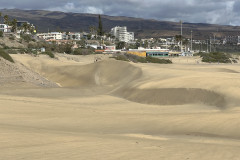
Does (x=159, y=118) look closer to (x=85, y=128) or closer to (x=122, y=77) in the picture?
(x=85, y=128)

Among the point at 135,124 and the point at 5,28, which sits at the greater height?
the point at 5,28

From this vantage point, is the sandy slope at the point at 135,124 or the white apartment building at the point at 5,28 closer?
the sandy slope at the point at 135,124

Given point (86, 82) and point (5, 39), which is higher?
point (5, 39)

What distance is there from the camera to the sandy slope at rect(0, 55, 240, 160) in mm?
7473

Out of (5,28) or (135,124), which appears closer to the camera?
(135,124)

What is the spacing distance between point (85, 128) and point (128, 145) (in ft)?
12.7

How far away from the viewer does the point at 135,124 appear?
12812 mm

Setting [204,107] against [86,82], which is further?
[86,82]

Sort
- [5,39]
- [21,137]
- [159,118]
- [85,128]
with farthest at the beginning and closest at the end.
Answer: [5,39]
[159,118]
[85,128]
[21,137]

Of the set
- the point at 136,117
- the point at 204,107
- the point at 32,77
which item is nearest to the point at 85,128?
the point at 136,117

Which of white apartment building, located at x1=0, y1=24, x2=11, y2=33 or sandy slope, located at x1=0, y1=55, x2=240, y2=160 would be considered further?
white apartment building, located at x1=0, y1=24, x2=11, y2=33

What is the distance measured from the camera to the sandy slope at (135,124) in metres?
7.47

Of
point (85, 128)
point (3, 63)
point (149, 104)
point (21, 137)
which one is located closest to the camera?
point (21, 137)

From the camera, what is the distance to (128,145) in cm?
830
